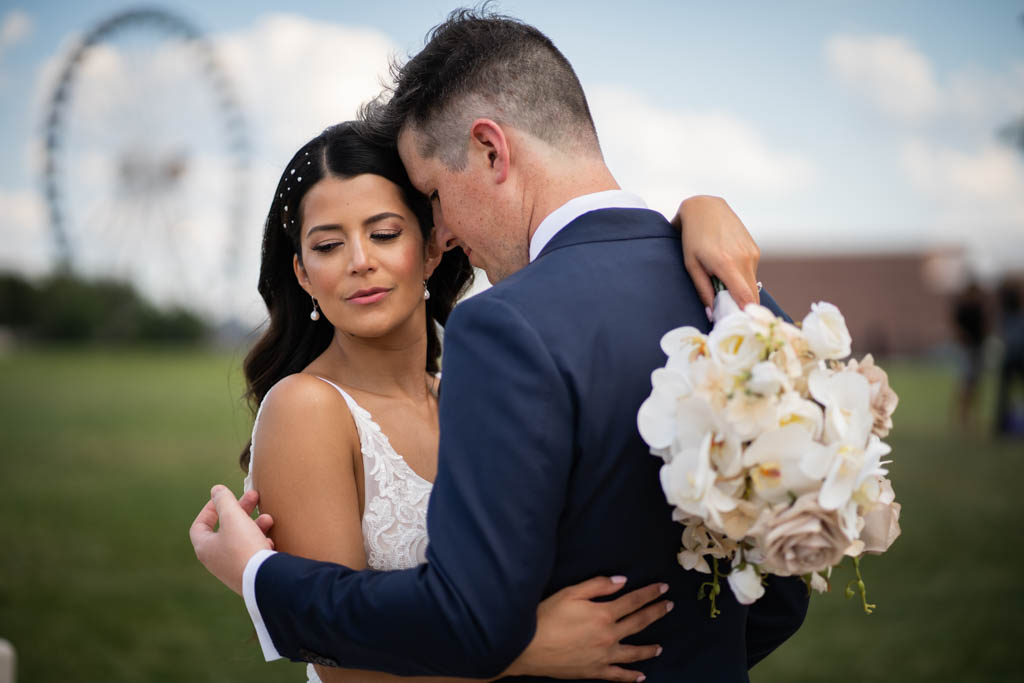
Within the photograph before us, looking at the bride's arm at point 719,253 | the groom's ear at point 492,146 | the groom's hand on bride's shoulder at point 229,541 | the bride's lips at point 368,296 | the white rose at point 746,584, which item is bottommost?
the white rose at point 746,584

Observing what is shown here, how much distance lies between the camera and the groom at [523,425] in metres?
1.59

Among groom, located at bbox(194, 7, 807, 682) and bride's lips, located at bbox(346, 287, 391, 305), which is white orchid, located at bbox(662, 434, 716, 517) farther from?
bride's lips, located at bbox(346, 287, 391, 305)

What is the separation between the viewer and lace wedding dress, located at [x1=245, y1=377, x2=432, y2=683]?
239 cm

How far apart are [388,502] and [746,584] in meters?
1.05

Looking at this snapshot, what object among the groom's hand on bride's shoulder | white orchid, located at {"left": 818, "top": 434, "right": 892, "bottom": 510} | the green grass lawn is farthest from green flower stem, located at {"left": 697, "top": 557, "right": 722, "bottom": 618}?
the green grass lawn

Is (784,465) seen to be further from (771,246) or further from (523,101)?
(771,246)

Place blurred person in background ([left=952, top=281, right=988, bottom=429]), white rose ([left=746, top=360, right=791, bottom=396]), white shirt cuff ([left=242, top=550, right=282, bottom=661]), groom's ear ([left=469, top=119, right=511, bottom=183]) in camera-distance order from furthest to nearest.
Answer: blurred person in background ([left=952, top=281, right=988, bottom=429]) < groom's ear ([left=469, top=119, right=511, bottom=183]) < white shirt cuff ([left=242, top=550, right=282, bottom=661]) < white rose ([left=746, top=360, right=791, bottom=396])

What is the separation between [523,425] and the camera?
1.60 meters

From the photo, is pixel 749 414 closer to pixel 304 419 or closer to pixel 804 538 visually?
pixel 804 538

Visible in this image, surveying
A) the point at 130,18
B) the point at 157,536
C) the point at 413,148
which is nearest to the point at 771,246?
the point at 130,18

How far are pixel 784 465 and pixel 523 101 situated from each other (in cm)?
95

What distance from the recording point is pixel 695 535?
1698 millimetres

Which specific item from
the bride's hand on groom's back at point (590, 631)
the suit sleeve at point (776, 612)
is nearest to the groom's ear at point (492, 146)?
the bride's hand on groom's back at point (590, 631)

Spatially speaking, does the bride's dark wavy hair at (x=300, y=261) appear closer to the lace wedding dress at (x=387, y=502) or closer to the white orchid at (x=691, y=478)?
the lace wedding dress at (x=387, y=502)
